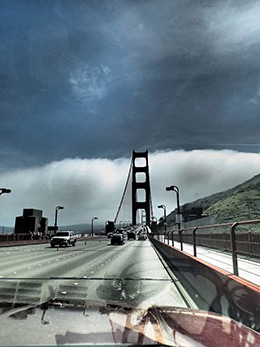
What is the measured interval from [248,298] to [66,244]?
33.7 m

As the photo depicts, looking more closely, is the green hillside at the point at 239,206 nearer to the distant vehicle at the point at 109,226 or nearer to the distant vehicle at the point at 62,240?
the distant vehicle at the point at 62,240

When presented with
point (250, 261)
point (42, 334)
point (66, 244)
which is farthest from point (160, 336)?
point (66, 244)

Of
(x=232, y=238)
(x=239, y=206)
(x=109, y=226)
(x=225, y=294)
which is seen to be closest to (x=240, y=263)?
(x=232, y=238)

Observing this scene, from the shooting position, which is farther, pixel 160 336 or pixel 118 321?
pixel 118 321

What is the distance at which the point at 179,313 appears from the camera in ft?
13.1

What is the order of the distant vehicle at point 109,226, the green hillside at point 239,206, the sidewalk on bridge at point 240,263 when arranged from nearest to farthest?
the sidewalk on bridge at point 240,263, the green hillside at point 239,206, the distant vehicle at point 109,226

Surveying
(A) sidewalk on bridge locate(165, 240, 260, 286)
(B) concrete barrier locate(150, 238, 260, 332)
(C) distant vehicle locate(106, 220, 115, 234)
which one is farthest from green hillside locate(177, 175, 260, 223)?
(C) distant vehicle locate(106, 220, 115, 234)

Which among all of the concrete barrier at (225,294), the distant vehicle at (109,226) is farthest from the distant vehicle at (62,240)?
the distant vehicle at (109,226)

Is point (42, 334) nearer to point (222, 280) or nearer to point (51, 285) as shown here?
point (222, 280)

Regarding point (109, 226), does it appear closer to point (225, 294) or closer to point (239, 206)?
point (239, 206)

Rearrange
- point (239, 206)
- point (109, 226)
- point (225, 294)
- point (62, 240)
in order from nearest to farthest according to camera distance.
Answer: point (225, 294), point (62, 240), point (239, 206), point (109, 226)

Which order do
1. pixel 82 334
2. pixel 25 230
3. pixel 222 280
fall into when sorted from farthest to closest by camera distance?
pixel 25 230 → pixel 222 280 → pixel 82 334

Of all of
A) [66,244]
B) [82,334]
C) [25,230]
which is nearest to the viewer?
[82,334]

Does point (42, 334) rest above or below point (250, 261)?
below
